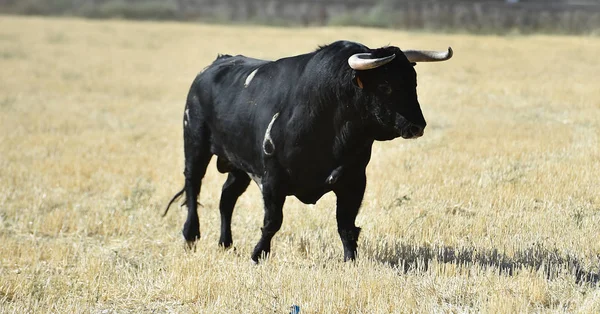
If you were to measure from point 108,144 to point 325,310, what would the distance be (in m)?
9.61

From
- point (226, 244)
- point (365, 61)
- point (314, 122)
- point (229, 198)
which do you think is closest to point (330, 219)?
point (229, 198)

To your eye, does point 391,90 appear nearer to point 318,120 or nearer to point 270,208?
point 318,120

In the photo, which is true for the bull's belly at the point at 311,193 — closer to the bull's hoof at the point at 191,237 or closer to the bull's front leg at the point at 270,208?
the bull's front leg at the point at 270,208

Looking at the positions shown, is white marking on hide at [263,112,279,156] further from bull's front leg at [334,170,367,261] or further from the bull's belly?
bull's front leg at [334,170,367,261]

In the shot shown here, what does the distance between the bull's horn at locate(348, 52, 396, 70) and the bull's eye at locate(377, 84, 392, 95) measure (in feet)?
0.72

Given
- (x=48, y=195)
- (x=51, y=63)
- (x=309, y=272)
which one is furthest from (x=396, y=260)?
(x=51, y=63)

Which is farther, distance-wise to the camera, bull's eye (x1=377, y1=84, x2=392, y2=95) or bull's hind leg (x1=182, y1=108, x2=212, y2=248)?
bull's hind leg (x1=182, y1=108, x2=212, y2=248)

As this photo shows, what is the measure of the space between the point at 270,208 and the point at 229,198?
1.45 m

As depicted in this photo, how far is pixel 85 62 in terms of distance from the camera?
30.0 m

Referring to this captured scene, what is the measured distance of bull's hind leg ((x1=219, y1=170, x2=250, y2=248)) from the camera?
859 centimetres

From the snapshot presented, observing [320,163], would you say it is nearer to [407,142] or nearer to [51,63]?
[407,142]

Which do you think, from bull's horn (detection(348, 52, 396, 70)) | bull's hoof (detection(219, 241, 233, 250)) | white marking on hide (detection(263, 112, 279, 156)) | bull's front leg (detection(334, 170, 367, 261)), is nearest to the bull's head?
bull's horn (detection(348, 52, 396, 70))

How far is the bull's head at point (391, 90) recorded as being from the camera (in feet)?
21.0

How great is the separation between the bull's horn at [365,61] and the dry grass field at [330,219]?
1549mm
